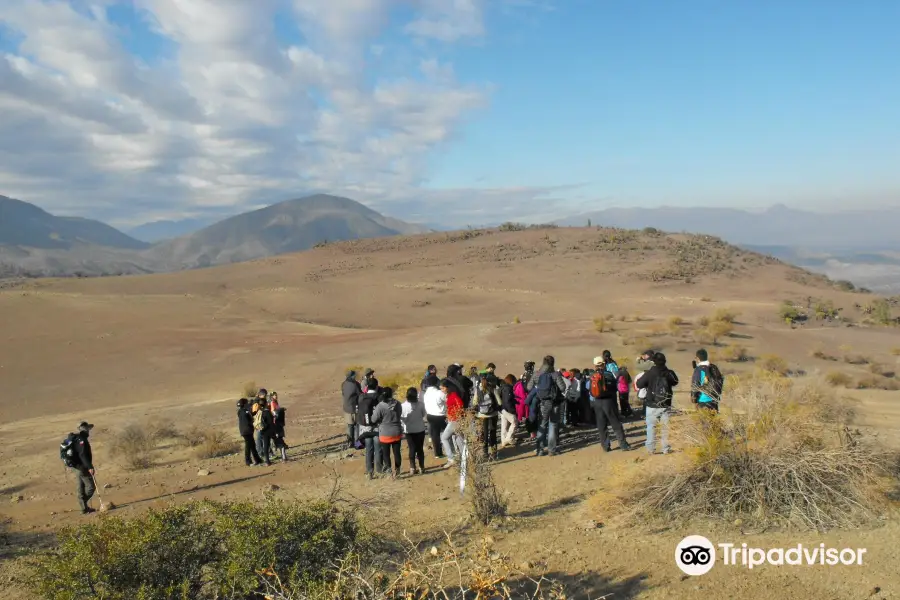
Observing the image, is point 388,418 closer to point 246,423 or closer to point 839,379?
point 246,423

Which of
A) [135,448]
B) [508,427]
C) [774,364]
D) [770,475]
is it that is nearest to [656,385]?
[770,475]

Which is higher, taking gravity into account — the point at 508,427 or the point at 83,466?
the point at 83,466

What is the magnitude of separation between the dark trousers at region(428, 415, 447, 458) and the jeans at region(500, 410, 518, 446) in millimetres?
1226

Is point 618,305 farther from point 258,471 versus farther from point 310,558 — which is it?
point 310,558

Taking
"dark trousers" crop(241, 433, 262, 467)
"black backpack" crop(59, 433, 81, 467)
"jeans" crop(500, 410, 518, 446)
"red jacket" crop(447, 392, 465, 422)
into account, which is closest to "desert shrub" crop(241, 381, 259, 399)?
"dark trousers" crop(241, 433, 262, 467)

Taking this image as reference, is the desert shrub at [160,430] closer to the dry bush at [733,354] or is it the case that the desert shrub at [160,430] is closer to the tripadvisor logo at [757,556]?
the tripadvisor logo at [757,556]

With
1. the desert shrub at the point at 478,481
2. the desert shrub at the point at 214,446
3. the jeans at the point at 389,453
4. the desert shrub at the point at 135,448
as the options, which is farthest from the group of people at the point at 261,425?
the desert shrub at the point at 478,481

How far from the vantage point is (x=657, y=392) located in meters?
9.27

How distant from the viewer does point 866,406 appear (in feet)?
47.7

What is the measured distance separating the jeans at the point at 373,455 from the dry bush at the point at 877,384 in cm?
1597

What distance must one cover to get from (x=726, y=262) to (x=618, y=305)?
949 inches

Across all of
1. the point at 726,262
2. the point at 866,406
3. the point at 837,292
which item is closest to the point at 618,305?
the point at 837,292

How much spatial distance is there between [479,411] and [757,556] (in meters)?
5.20

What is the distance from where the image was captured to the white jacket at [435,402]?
10500 mm
